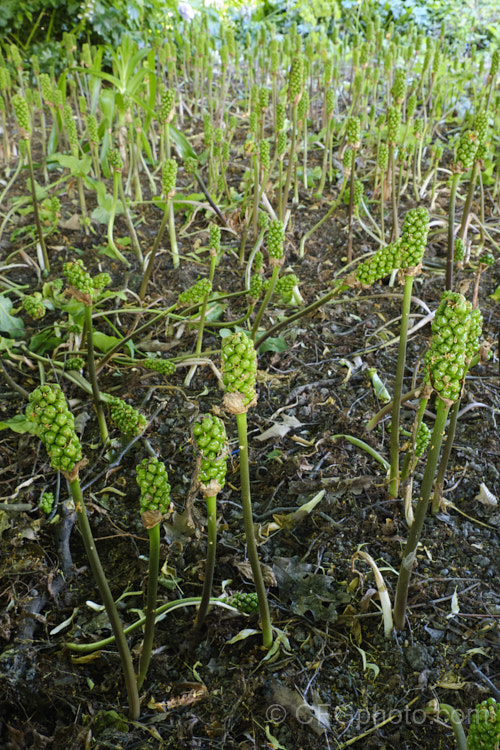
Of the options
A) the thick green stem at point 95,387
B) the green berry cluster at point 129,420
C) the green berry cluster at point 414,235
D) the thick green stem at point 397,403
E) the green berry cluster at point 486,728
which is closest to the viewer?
the green berry cluster at point 486,728

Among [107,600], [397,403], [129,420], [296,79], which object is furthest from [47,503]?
[296,79]

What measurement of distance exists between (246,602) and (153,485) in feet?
1.68

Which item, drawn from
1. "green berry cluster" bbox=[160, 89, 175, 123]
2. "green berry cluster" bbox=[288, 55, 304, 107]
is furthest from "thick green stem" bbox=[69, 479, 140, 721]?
"green berry cluster" bbox=[288, 55, 304, 107]

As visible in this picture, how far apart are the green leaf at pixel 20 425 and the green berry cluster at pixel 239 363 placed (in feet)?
3.68

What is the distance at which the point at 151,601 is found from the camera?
48.3 inches

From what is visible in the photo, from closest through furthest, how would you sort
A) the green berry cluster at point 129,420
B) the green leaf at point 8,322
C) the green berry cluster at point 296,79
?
1. the green berry cluster at point 129,420
2. the green leaf at point 8,322
3. the green berry cluster at point 296,79

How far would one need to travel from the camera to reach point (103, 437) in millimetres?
2016

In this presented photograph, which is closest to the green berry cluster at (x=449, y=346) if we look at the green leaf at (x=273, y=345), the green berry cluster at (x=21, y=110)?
the green leaf at (x=273, y=345)

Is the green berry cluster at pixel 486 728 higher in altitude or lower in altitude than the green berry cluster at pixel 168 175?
lower

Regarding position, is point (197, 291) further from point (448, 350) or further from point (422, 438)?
point (448, 350)

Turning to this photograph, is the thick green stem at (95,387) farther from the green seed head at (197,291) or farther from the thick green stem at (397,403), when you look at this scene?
the thick green stem at (397,403)

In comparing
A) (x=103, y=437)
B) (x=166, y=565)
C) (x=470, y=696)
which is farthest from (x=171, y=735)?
(x=103, y=437)

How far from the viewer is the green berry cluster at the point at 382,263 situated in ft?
4.66

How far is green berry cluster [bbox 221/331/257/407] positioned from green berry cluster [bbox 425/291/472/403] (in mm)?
333
